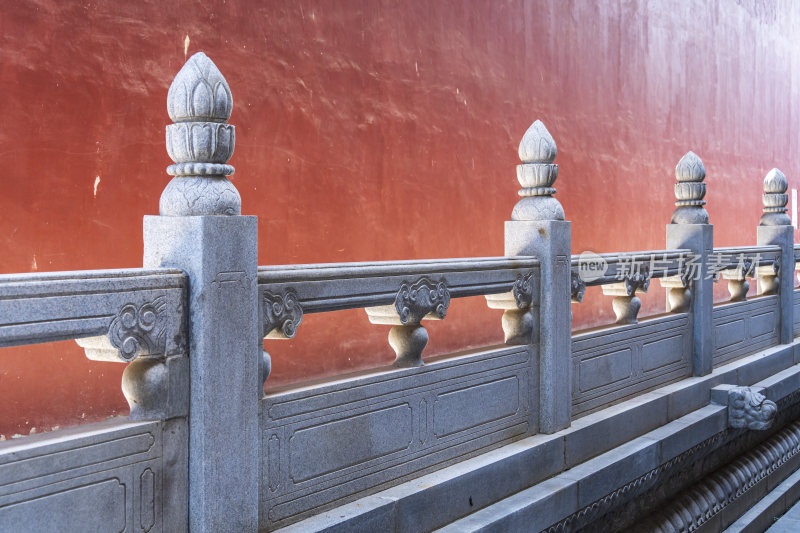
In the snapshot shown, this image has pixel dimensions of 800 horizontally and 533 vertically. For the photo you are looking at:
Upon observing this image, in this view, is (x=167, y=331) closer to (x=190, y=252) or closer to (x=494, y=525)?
(x=190, y=252)

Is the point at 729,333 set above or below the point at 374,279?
below

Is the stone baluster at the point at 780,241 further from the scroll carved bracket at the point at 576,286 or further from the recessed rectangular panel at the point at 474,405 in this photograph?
the recessed rectangular panel at the point at 474,405

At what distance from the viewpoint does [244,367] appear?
2.47 m

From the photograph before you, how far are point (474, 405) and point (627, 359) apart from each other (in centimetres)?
152

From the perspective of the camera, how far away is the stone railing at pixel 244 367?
211 cm

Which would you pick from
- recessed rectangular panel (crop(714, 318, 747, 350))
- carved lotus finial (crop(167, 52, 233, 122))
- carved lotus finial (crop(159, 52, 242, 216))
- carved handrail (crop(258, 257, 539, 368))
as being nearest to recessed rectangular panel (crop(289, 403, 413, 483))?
carved handrail (crop(258, 257, 539, 368))

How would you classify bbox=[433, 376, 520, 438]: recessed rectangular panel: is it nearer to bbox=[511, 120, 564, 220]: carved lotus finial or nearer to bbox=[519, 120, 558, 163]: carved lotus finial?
bbox=[511, 120, 564, 220]: carved lotus finial

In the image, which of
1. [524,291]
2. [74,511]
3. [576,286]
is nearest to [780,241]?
[576,286]

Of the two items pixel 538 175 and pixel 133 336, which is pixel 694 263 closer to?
pixel 538 175

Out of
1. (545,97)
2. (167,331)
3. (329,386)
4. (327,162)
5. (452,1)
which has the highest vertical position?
(452,1)

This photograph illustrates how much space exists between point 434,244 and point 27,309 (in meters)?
3.75

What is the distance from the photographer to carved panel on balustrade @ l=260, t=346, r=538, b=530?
2.65 meters

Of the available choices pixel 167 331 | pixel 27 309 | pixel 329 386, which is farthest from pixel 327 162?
pixel 27 309

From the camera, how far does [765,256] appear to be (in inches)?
255
